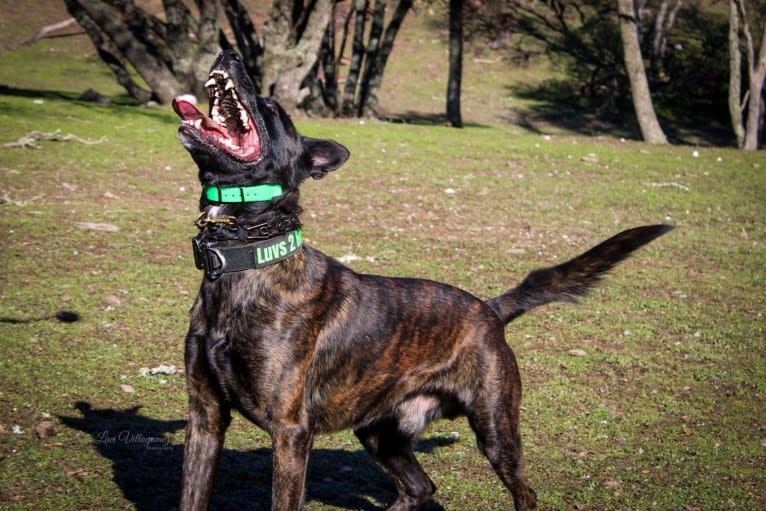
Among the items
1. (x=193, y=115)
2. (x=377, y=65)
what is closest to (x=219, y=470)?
(x=193, y=115)

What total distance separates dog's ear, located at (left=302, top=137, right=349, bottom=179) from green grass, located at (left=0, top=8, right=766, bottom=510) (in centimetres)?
201

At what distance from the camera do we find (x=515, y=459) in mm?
4750

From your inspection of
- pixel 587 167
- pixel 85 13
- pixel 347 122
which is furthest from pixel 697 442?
pixel 85 13

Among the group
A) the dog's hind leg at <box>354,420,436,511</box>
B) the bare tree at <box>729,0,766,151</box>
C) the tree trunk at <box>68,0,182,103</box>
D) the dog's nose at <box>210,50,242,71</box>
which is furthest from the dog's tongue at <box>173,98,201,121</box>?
the bare tree at <box>729,0,766,151</box>

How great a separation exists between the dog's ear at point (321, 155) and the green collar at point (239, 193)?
36cm

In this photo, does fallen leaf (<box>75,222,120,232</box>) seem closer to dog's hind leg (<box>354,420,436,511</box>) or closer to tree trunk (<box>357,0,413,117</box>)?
dog's hind leg (<box>354,420,436,511</box>)

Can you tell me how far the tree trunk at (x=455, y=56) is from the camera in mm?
21922

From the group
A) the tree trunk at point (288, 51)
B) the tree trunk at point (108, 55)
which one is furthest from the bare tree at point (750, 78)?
the tree trunk at point (108, 55)

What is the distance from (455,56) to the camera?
22.3 metres

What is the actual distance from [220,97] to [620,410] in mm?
4285

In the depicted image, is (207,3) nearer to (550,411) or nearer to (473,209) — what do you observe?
(473,209)

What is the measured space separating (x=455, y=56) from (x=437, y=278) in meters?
13.4

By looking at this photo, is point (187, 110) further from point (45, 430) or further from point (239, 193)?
point (45, 430)

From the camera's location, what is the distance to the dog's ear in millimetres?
4571
